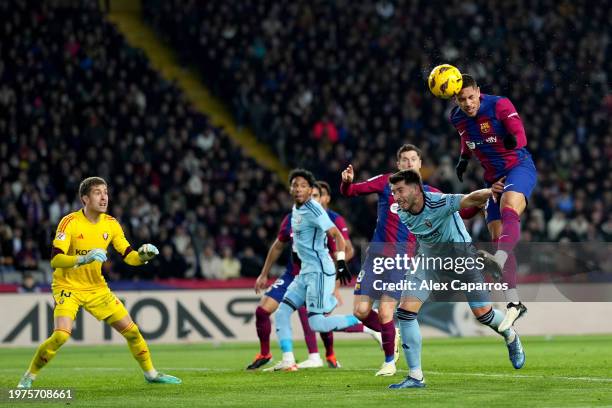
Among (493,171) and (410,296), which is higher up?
(493,171)

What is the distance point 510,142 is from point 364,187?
1912 mm

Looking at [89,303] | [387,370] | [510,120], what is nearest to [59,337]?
[89,303]

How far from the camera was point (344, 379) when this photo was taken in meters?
12.7

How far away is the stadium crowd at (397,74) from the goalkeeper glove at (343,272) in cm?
1180

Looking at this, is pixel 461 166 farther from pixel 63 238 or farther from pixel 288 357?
pixel 63 238

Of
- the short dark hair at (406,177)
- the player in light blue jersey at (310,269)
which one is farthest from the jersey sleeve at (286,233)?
the short dark hair at (406,177)

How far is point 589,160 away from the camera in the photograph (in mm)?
27562

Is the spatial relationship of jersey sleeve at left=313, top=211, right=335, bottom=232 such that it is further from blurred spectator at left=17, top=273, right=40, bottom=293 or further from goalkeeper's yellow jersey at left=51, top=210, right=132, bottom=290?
blurred spectator at left=17, top=273, right=40, bottom=293

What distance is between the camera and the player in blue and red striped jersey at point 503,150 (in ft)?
39.8

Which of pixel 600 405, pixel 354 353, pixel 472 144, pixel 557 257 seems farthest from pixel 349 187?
pixel 557 257

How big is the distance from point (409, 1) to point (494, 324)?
780 inches

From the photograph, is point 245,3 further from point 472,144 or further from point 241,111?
point 472,144

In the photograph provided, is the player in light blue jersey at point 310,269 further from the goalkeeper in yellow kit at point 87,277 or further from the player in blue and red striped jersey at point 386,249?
the goalkeeper in yellow kit at point 87,277

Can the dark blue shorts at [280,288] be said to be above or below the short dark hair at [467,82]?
below
